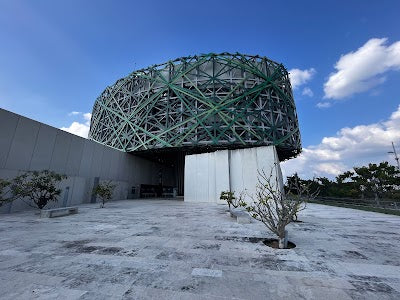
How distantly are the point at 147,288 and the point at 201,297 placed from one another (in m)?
0.96

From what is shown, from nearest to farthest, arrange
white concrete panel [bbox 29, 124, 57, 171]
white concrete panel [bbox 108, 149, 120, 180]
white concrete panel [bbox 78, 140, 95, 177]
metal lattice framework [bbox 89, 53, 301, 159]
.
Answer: white concrete panel [bbox 29, 124, 57, 171], white concrete panel [bbox 78, 140, 95, 177], white concrete panel [bbox 108, 149, 120, 180], metal lattice framework [bbox 89, 53, 301, 159]

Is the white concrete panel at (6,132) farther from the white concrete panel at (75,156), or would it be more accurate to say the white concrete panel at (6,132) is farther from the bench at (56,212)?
the bench at (56,212)

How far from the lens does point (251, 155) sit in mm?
20984

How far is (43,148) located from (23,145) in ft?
5.09

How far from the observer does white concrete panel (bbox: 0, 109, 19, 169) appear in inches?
526

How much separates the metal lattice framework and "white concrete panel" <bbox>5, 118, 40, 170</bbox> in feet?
→ 51.9

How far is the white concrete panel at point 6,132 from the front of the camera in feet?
43.8

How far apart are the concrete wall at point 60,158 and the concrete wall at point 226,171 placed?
10.6m

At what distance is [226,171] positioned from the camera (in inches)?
874

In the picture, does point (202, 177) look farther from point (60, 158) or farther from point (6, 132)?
point (6, 132)

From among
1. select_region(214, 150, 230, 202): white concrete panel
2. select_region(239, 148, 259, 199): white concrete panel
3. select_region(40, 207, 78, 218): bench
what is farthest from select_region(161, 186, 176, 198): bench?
select_region(40, 207, 78, 218): bench

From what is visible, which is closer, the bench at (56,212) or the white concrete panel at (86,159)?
the bench at (56,212)

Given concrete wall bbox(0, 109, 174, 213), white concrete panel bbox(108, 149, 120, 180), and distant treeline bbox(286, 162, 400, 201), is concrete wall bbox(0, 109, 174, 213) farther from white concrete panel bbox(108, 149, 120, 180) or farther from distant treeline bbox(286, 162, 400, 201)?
distant treeline bbox(286, 162, 400, 201)

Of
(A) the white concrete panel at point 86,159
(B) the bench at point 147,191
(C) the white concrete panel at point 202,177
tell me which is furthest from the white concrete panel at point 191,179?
(B) the bench at point 147,191
